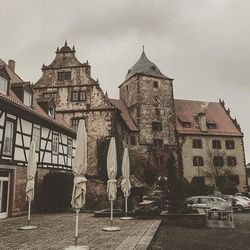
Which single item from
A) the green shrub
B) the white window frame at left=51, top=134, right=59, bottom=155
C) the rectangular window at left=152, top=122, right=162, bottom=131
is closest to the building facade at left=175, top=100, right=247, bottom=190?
the rectangular window at left=152, top=122, right=162, bottom=131

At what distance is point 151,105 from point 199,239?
109 feet

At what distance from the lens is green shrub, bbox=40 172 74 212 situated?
19.8 meters

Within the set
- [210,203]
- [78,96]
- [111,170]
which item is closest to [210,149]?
[78,96]

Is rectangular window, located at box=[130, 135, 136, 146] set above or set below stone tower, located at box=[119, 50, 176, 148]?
below

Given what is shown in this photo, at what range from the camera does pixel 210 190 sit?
39781 millimetres

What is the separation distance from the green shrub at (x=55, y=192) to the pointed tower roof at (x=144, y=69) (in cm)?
2652

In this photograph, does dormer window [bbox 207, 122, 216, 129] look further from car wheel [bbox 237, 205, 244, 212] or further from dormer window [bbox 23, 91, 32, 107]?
dormer window [bbox 23, 91, 32, 107]

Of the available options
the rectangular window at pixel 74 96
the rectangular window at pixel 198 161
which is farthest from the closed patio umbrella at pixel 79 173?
the rectangular window at pixel 198 161

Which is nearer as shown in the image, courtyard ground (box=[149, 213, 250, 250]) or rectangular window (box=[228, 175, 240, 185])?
courtyard ground (box=[149, 213, 250, 250])

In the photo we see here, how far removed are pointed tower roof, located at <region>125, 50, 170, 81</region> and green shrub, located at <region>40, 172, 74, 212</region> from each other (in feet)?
87.0

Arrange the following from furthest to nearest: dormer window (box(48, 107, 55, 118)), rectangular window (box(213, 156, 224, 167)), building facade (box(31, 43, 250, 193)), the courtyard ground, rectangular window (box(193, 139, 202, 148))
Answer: rectangular window (box(193, 139, 202, 148)), rectangular window (box(213, 156, 224, 167)), building facade (box(31, 43, 250, 193)), dormer window (box(48, 107, 55, 118)), the courtyard ground

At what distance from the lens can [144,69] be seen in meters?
45.0

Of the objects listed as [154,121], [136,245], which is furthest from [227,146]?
[136,245]

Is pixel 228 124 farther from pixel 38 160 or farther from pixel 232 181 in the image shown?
pixel 38 160
